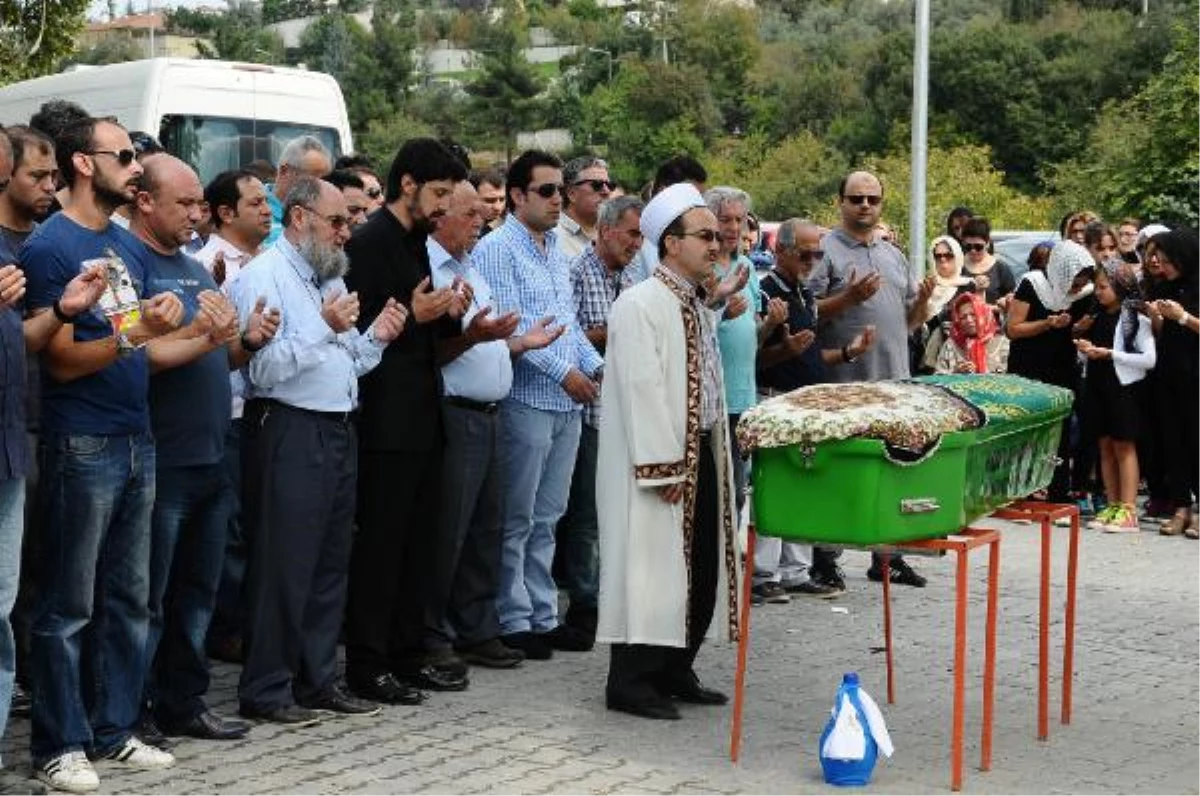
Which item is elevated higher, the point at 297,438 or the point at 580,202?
the point at 580,202

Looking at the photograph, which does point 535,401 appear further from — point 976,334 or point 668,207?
point 976,334

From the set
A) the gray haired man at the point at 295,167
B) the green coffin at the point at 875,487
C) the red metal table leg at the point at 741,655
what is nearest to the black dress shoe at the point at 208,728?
the red metal table leg at the point at 741,655

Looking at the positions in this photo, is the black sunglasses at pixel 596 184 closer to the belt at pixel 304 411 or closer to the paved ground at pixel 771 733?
the paved ground at pixel 771 733

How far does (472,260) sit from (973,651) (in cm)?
315

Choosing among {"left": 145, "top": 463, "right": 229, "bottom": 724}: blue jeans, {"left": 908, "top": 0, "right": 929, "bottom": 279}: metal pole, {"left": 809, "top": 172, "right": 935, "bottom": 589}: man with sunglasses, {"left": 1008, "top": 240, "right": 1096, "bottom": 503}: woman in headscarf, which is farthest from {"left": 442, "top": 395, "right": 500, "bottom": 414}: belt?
{"left": 908, "top": 0, "right": 929, "bottom": 279}: metal pole

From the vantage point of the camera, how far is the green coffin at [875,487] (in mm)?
7191

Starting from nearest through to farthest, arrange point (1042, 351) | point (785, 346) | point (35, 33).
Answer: point (785, 346) < point (1042, 351) < point (35, 33)

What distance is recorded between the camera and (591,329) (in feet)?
33.6

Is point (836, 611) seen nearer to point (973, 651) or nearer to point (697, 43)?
point (973, 651)

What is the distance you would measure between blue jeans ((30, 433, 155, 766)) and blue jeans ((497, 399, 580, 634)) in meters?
2.55

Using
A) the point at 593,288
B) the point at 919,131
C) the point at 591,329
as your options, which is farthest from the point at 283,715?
the point at 919,131

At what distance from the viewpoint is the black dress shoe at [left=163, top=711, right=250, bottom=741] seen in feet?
25.5

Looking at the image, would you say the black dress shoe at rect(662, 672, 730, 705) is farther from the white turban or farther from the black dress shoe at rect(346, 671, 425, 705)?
the white turban

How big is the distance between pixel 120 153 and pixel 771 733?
3.47 m
